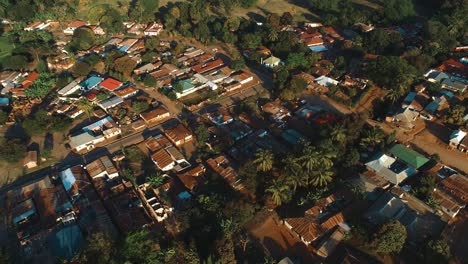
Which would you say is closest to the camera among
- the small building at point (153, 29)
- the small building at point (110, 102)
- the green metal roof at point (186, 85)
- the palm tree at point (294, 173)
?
the palm tree at point (294, 173)

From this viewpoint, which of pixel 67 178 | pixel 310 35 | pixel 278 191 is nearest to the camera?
pixel 278 191

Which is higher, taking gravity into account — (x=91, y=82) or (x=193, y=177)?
(x=193, y=177)

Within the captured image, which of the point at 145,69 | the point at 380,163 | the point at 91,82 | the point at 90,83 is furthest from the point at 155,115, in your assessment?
the point at 380,163

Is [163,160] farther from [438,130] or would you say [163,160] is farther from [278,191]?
[438,130]

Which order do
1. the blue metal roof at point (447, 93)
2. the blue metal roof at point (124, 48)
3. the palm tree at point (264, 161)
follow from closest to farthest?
the palm tree at point (264, 161) → the blue metal roof at point (447, 93) → the blue metal roof at point (124, 48)

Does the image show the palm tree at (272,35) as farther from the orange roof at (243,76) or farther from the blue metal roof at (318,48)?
the orange roof at (243,76)

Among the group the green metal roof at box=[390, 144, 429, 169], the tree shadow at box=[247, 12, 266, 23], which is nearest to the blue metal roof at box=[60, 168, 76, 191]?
the green metal roof at box=[390, 144, 429, 169]

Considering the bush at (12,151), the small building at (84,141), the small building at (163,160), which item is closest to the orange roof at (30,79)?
the bush at (12,151)
